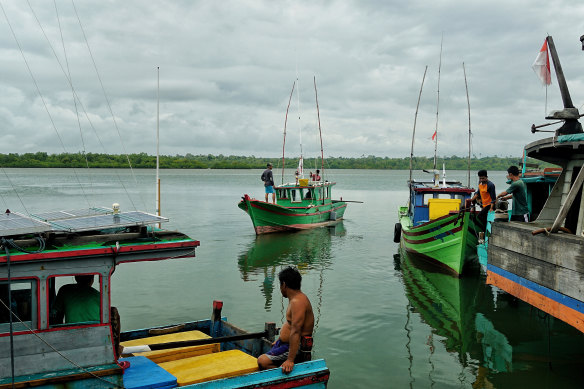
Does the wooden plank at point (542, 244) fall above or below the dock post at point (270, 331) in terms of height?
above

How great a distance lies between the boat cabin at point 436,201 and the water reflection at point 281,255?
394 centimetres

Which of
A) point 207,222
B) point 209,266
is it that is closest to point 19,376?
point 209,266

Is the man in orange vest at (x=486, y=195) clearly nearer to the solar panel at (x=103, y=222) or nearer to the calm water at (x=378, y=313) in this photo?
the calm water at (x=378, y=313)

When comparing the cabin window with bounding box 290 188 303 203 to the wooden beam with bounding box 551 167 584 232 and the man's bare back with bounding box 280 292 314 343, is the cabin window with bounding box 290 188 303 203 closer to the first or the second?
the wooden beam with bounding box 551 167 584 232

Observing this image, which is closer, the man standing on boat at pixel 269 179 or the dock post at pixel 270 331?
the dock post at pixel 270 331

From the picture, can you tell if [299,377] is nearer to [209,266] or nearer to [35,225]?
[35,225]

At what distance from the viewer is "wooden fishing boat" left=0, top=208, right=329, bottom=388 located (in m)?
5.80

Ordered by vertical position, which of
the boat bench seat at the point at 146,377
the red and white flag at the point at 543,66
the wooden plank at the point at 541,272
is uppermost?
the red and white flag at the point at 543,66

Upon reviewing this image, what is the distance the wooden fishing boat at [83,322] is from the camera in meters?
5.80

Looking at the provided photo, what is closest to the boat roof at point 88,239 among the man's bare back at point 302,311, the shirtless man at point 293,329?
the shirtless man at point 293,329

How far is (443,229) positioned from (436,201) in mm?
2213

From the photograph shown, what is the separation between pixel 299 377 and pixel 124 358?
2307mm

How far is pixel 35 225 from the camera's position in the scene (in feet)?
19.8

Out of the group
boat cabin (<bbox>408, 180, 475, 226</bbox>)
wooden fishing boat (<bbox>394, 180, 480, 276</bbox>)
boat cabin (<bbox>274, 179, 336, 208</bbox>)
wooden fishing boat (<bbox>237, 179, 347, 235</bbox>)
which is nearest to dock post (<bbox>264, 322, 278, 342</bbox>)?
wooden fishing boat (<bbox>394, 180, 480, 276</bbox>)
